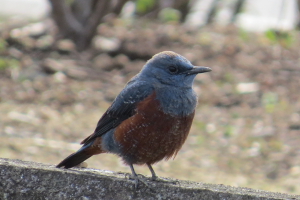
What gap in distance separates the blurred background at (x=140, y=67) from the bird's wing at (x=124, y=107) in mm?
1793

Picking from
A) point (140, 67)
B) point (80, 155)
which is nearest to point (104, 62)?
point (140, 67)

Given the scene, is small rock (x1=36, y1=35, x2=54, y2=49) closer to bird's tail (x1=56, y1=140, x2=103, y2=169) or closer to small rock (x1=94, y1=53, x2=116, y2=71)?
small rock (x1=94, y1=53, x2=116, y2=71)

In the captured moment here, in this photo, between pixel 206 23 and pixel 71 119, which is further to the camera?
pixel 206 23

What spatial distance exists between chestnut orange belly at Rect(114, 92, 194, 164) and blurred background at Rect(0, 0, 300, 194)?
1990 millimetres

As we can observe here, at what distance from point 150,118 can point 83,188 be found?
0.89 m

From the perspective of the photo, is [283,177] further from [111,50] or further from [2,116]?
[111,50]

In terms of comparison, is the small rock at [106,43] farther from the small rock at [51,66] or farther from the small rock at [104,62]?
the small rock at [51,66]

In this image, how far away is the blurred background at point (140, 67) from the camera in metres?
6.21

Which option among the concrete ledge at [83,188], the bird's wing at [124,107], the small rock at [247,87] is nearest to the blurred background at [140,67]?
the small rock at [247,87]

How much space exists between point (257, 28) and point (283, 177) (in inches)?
278

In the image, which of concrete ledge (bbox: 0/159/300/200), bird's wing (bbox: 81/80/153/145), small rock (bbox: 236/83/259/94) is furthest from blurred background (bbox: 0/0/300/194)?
concrete ledge (bbox: 0/159/300/200)

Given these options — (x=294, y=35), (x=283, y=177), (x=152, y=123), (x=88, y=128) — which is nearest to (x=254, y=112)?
(x=283, y=177)

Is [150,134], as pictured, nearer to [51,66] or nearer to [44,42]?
[51,66]

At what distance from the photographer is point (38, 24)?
1019cm
